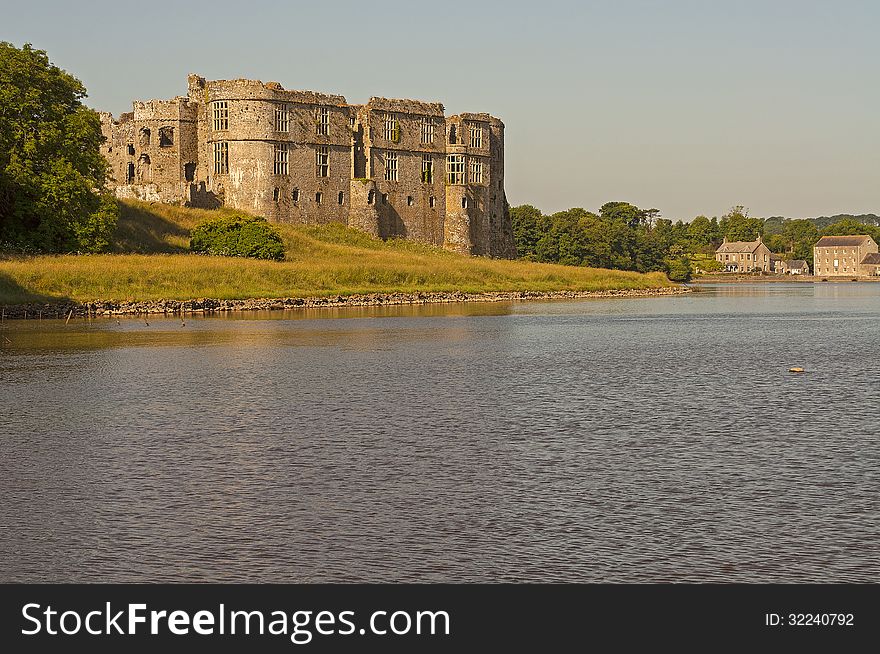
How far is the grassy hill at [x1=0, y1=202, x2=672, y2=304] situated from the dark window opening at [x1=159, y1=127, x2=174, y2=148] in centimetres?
876

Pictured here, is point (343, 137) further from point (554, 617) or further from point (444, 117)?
point (554, 617)

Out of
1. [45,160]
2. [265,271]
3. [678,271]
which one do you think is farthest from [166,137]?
[678,271]

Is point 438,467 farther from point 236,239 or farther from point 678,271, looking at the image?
point 678,271

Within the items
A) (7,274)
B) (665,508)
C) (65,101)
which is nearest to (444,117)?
(65,101)

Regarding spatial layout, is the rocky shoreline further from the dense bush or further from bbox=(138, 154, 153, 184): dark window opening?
bbox=(138, 154, 153, 184): dark window opening

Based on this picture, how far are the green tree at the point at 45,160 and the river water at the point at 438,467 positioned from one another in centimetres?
3012

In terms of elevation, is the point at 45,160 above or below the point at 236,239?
above

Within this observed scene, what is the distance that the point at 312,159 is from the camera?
106 metres

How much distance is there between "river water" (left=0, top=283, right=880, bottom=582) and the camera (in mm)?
14688

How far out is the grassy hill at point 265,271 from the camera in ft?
219

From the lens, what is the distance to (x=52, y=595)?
1343cm

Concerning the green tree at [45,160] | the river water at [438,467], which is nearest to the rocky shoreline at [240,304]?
the green tree at [45,160]

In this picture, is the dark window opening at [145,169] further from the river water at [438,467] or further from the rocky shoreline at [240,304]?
the river water at [438,467]

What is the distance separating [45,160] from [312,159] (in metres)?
37.1
